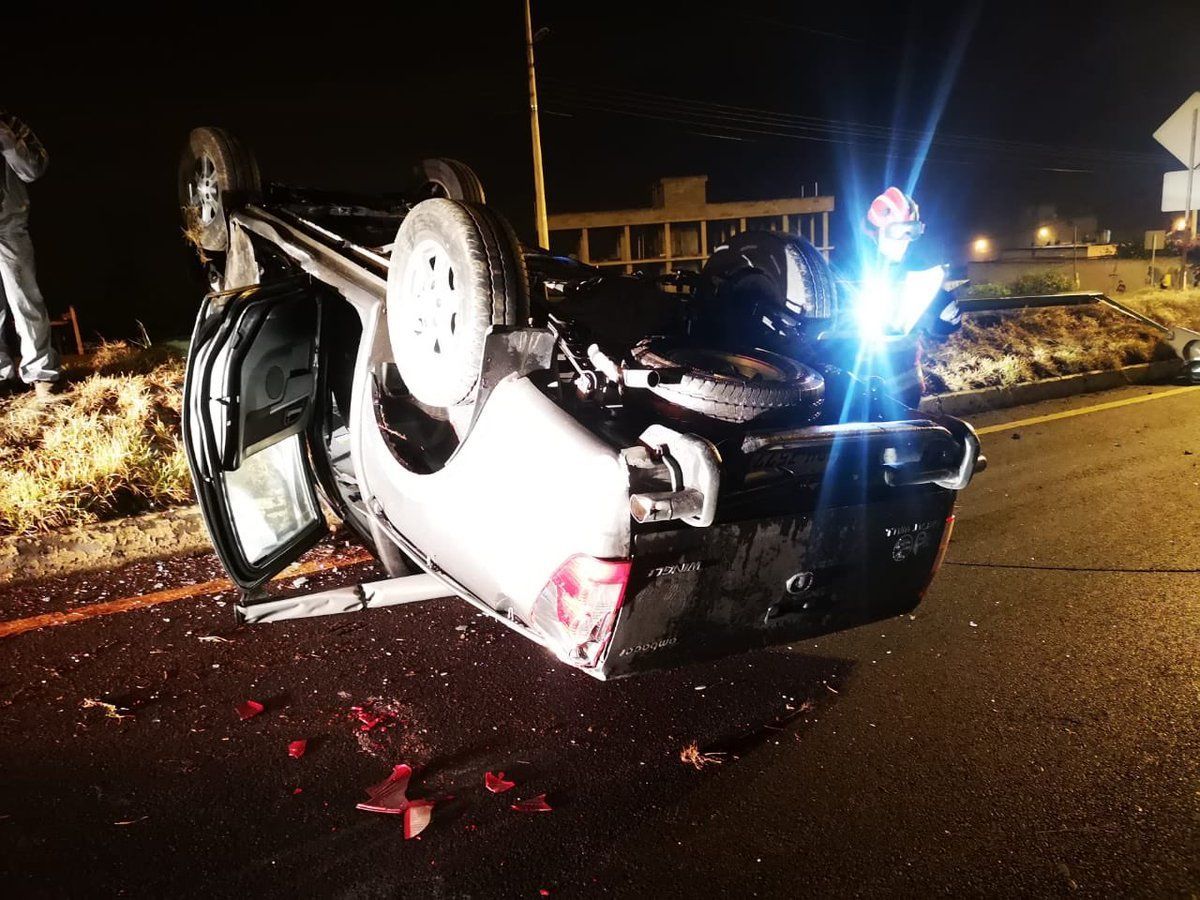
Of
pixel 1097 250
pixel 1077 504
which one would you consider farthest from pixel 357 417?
pixel 1097 250

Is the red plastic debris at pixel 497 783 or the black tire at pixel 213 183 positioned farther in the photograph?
the black tire at pixel 213 183

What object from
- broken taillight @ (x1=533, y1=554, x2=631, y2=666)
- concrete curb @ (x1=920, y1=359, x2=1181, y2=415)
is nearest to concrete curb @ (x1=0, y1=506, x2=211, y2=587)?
broken taillight @ (x1=533, y1=554, x2=631, y2=666)

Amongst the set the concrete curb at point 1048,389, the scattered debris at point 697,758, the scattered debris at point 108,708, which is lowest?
the scattered debris at point 697,758

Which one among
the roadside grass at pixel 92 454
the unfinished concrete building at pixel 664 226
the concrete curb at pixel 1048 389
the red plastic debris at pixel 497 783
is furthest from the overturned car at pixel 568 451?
the unfinished concrete building at pixel 664 226

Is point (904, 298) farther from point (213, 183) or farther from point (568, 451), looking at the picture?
point (213, 183)

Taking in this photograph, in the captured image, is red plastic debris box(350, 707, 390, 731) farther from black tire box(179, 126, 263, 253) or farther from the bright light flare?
black tire box(179, 126, 263, 253)

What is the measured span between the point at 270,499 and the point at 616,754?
2.15 metres

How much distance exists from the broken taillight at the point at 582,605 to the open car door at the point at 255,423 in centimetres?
164

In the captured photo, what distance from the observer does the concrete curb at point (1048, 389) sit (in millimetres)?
8320

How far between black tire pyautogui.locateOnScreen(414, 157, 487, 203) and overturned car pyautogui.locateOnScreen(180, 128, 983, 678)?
1.68 metres

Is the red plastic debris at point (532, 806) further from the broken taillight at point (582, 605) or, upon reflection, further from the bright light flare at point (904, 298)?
the bright light flare at point (904, 298)

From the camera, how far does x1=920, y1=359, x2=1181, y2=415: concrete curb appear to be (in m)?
8.32

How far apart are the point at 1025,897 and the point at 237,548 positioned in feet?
10.1

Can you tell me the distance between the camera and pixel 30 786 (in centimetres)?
255
